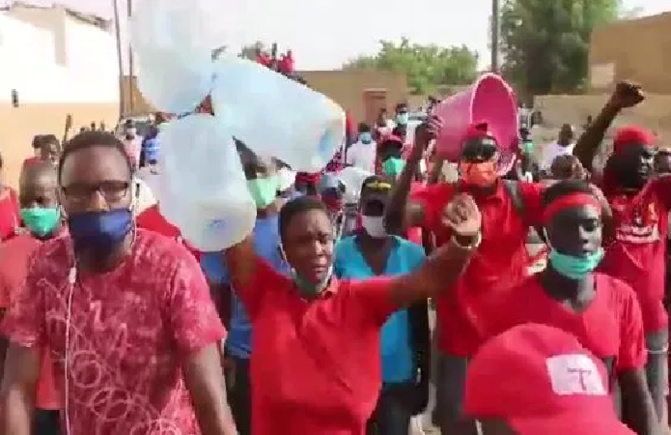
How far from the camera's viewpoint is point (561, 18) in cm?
6169

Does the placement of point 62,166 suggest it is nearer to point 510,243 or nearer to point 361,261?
point 361,261

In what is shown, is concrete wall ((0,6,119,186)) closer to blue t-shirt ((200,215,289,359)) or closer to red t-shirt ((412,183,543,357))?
blue t-shirt ((200,215,289,359))

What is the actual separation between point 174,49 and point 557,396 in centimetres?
176

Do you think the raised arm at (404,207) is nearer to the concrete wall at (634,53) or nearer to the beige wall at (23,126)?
the beige wall at (23,126)

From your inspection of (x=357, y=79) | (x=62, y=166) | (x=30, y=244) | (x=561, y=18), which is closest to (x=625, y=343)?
(x=62, y=166)

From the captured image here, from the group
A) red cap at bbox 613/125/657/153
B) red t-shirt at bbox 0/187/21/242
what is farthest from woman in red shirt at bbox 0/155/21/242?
red cap at bbox 613/125/657/153

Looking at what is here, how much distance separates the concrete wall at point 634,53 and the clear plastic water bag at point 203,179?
3932cm

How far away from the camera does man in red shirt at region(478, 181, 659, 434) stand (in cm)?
417

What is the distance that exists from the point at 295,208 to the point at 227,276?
Result: 3.84 ft

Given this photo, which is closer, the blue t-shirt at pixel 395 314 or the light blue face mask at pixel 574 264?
the light blue face mask at pixel 574 264

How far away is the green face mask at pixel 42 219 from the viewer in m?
5.82

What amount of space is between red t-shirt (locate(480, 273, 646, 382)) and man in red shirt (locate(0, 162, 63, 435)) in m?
1.80

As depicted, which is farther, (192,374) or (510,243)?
(510,243)

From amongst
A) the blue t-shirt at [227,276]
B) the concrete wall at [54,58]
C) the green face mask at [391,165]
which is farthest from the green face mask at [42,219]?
the concrete wall at [54,58]
